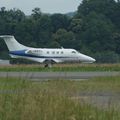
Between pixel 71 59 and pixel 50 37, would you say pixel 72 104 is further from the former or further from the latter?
pixel 50 37

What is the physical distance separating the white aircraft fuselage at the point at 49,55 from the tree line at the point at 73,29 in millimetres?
17447

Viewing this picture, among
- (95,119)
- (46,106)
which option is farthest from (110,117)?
(46,106)

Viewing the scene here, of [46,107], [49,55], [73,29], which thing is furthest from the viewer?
[73,29]

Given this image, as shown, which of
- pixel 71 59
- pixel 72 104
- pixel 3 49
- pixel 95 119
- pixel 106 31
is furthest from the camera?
pixel 3 49

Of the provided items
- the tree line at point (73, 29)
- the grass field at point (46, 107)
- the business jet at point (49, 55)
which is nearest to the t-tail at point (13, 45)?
the business jet at point (49, 55)

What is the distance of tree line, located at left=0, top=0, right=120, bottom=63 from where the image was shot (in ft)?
316

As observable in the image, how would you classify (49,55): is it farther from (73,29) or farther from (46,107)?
(46,107)

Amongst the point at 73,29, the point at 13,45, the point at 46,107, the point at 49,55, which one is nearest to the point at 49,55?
the point at 49,55

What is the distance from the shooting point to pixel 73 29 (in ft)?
333

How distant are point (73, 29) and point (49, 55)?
27904mm

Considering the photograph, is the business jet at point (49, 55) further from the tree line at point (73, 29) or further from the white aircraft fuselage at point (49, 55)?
the tree line at point (73, 29)

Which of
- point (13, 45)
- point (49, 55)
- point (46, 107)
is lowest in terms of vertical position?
point (49, 55)

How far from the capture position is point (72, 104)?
9.09 m

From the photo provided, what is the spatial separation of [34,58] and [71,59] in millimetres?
5418
